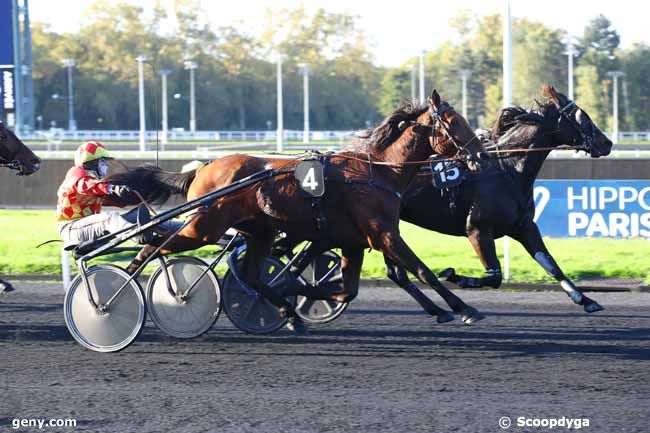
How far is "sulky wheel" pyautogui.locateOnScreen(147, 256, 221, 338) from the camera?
679 centimetres

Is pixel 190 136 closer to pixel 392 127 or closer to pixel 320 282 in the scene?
A: pixel 320 282

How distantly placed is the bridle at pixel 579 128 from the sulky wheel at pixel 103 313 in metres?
3.73

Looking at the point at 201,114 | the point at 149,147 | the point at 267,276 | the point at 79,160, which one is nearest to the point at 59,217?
the point at 79,160

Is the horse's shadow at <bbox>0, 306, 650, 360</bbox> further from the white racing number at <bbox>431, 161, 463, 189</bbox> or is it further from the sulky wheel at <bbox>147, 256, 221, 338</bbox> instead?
the white racing number at <bbox>431, 161, 463, 189</bbox>

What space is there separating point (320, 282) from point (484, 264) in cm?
132

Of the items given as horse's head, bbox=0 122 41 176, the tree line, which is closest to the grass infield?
horse's head, bbox=0 122 41 176

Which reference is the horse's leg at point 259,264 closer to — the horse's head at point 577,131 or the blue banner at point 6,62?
the horse's head at point 577,131

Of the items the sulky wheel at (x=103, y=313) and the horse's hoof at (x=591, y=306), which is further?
the horse's hoof at (x=591, y=306)

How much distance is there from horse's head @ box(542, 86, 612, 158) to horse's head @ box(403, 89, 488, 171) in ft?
5.48

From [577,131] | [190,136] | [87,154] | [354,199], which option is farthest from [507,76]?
[190,136]

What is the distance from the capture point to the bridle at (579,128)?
7871mm

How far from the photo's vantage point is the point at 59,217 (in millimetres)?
6906

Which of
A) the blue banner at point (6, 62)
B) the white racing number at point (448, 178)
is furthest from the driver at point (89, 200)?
the blue banner at point (6, 62)

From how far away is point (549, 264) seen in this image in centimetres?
756
